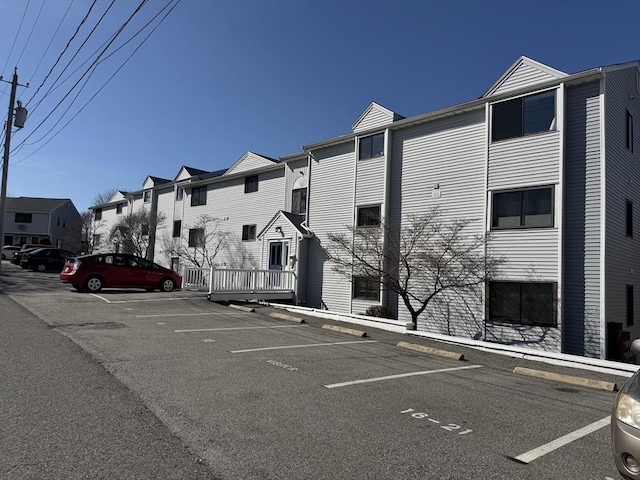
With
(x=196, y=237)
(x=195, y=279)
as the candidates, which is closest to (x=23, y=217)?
(x=196, y=237)

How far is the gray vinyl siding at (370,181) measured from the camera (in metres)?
17.1

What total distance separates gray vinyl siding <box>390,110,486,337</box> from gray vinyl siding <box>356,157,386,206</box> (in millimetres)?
458

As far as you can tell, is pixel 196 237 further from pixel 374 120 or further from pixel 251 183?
pixel 374 120

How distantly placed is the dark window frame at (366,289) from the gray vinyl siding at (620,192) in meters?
7.31

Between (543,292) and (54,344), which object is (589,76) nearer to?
(543,292)

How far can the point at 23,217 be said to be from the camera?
5906 centimetres

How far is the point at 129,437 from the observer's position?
400 cm

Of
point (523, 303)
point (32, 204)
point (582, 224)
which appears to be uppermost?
point (32, 204)

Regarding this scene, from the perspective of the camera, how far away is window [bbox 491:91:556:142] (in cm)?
1295

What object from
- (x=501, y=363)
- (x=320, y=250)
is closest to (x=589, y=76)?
(x=501, y=363)

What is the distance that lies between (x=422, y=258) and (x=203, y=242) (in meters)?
16.5

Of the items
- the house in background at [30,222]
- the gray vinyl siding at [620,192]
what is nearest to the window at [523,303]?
the gray vinyl siding at [620,192]

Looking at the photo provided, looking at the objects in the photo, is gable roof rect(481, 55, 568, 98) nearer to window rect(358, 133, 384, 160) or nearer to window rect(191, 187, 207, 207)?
window rect(358, 133, 384, 160)

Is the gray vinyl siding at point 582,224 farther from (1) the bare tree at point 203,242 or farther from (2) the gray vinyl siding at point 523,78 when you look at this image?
(1) the bare tree at point 203,242
